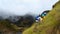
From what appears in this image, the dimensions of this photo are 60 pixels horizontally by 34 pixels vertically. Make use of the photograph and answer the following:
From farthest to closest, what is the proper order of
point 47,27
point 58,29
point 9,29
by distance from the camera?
point 9,29 → point 47,27 → point 58,29

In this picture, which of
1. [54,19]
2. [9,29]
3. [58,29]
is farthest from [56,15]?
[9,29]

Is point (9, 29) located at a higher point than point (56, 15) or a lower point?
higher

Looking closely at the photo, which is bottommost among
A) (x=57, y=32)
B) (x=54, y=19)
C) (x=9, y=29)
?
(x=57, y=32)

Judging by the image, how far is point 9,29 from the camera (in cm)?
8006

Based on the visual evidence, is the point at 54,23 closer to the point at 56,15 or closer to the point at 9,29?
the point at 56,15

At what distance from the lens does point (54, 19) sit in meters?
13.1

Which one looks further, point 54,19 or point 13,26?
point 13,26

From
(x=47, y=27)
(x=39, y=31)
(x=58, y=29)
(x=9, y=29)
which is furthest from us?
(x=9, y=29)

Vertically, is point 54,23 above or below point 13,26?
below

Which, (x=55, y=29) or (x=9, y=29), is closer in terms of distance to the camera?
(x=55, y=29)

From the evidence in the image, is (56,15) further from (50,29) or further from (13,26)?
(13,26)

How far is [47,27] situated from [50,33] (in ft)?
2.32

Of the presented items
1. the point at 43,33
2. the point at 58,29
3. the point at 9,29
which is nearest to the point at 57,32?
the point at 58,29

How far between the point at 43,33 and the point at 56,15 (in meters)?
1.06
